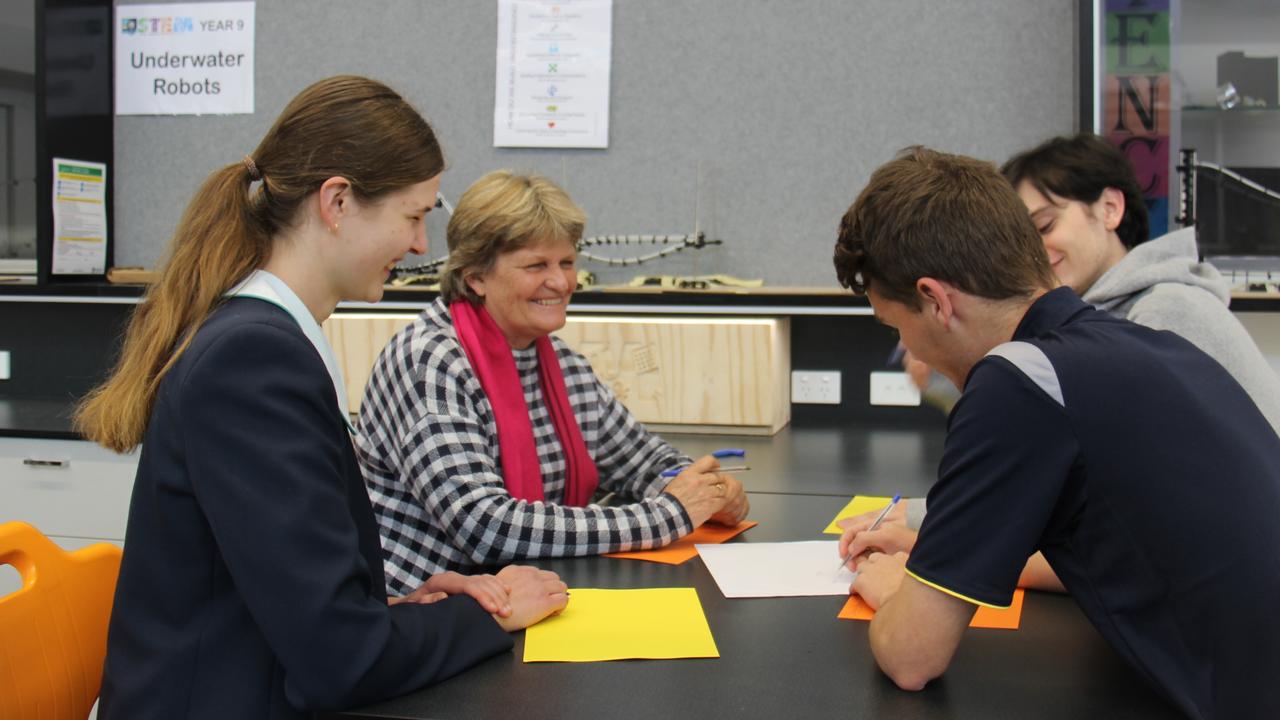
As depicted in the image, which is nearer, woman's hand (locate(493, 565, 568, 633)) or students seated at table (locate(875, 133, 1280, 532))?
woman's hand (locate(493, 565, 568, 633))

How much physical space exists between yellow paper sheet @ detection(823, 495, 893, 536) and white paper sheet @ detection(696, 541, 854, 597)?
103 mm

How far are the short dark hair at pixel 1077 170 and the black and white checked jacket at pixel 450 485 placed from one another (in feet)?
2.75

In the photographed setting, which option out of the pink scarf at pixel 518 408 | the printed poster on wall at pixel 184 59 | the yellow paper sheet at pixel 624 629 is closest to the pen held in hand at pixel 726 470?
the pink scarf at pixel 518 408

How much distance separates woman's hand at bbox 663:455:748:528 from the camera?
151 centimetres

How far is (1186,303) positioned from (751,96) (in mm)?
1374

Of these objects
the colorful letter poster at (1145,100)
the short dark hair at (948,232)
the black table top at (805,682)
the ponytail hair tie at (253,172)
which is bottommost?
the black table top at (805,682)

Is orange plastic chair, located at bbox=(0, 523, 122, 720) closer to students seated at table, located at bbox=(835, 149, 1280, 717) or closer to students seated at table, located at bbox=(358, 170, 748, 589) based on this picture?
students seated at table, located at bbox=(358, 170, 748, 589)

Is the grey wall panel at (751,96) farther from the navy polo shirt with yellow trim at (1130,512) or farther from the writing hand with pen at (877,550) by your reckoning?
the navy polo shirt with yellow trim at (1130,512)

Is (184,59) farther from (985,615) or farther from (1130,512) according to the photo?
(1130,512)

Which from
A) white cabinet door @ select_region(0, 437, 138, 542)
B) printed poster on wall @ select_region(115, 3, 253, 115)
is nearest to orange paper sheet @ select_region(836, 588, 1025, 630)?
white cabinet door @ select_region(0, 437, 138, 542)

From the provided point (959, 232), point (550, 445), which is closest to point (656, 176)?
point (550, 445)

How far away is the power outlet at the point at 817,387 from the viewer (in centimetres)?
270

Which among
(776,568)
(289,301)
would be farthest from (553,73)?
(289,301)

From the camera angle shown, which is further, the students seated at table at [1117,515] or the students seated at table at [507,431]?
the students seated at table at [507,431]
